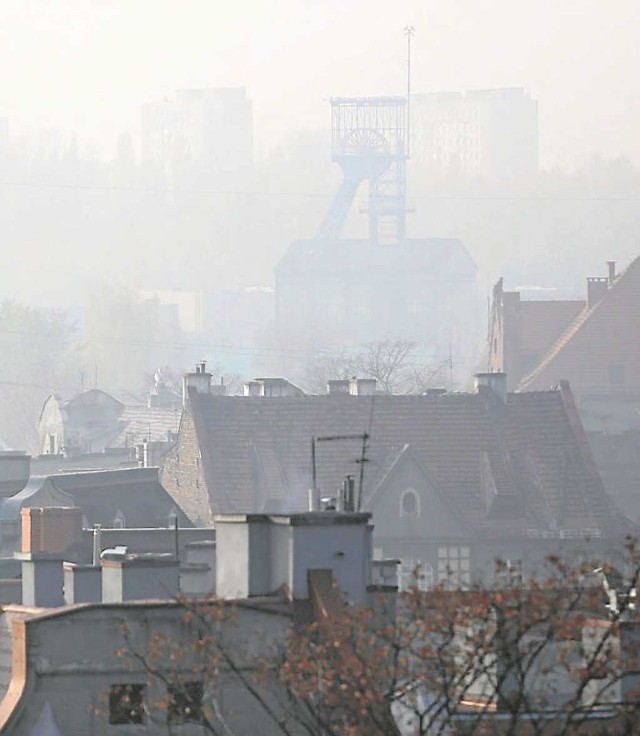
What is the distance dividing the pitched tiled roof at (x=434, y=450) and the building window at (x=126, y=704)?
29.1 metres

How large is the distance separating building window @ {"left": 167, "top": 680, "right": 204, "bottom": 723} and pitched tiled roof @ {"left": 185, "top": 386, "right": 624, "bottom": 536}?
29.2 meters

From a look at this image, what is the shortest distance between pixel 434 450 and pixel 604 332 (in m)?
24.8

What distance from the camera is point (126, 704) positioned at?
1700cm

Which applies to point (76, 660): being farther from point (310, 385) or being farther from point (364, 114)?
point (364, 114)

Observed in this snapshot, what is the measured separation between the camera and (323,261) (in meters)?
150

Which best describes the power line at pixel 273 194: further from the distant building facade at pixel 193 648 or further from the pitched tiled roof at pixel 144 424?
the distant building facade at pixel 193 648

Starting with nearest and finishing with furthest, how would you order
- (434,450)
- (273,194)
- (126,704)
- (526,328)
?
(126,704), (434,450), (526,328), (273,194)

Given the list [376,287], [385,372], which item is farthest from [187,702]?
[376,287]

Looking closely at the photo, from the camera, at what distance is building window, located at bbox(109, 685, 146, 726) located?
17.0 metres

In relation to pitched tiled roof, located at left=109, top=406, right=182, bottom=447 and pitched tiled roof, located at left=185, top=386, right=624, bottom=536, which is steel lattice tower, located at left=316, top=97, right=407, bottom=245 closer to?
pitched tiled roof, located at left=109, top=406, right=182, bottom=447

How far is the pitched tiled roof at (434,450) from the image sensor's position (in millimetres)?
47375

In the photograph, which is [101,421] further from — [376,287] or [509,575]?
[376,287]

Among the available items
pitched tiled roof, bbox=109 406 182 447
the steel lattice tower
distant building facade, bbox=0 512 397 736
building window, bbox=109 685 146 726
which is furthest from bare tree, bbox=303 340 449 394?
building window, bbox=109 685 146 726

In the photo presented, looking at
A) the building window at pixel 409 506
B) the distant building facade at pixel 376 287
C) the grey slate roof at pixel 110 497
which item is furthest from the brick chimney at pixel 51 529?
the distant building facade at pixel 376 287
